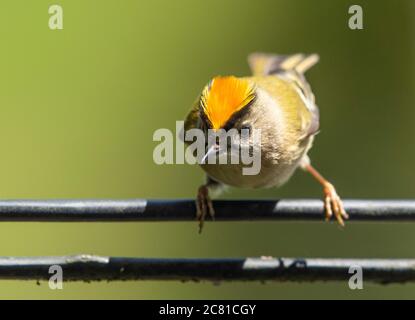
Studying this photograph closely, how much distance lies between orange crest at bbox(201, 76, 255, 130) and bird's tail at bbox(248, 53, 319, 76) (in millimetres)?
1727

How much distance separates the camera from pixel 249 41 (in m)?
7.07

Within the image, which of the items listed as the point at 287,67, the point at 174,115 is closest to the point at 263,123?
the point at 287,67

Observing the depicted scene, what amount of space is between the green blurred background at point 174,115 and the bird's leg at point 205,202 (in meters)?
1.62

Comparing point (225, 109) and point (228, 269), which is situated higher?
point (225, 109)

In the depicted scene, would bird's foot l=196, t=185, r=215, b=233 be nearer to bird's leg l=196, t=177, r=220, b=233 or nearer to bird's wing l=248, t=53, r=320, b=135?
bird's leg l=196, t=177, r=220, b=233

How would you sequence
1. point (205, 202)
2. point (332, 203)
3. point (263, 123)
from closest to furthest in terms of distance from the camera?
point (205, 202) < point (263, 123) < point (332, 203)

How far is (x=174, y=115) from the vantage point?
21.4ft

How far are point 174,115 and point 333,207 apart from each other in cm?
268

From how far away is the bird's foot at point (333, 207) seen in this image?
10.9ft

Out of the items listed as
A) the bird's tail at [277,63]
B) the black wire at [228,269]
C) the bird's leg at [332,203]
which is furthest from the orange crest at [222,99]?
the bird's tail at [277,63]

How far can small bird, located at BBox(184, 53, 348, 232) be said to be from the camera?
3.71 metres

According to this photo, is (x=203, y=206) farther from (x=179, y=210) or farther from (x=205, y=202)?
(x=179, y=210)

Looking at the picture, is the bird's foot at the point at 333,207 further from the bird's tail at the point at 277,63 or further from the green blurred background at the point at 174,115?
the green blurred background at the point at 174,115
